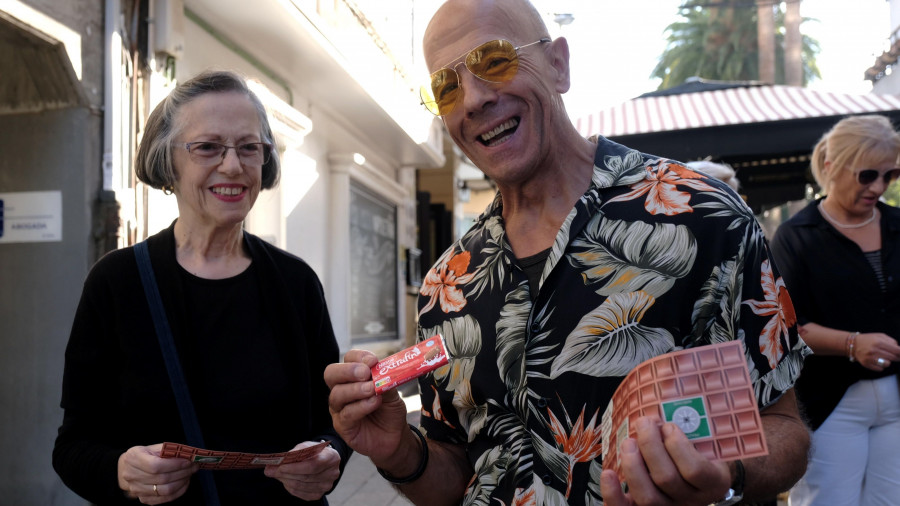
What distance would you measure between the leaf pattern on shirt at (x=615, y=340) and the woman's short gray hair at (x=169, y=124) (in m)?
1.50

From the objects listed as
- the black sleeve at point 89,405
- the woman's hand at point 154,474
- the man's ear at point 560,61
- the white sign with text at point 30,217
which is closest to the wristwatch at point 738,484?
the man's ear at point 560,61

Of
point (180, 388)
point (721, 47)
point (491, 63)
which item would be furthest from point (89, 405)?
point (721, 47)

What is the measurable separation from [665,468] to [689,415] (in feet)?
0.34

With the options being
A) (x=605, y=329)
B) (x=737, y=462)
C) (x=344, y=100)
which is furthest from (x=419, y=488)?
(x=344, y=100)

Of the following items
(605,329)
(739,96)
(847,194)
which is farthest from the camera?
(739,96)

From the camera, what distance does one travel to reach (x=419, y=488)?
1.87 meters

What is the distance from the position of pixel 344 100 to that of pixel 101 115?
15.3 feet

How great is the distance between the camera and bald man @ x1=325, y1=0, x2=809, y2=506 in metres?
1.58

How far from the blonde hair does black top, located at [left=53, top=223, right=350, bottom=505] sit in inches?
108

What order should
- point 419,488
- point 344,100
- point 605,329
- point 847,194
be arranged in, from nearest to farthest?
point 605,329 → point 419,488 → point 847,194 → point 344,100

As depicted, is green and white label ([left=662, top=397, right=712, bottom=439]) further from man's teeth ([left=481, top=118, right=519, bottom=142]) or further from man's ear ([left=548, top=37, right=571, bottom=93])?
man's ear ([left=548, top=37, right=571, bottom=93])

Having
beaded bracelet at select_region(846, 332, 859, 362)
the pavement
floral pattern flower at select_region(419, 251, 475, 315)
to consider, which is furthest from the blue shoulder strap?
the pavement

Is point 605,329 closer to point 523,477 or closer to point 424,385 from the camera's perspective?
point 523,477

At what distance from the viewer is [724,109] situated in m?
7.65
